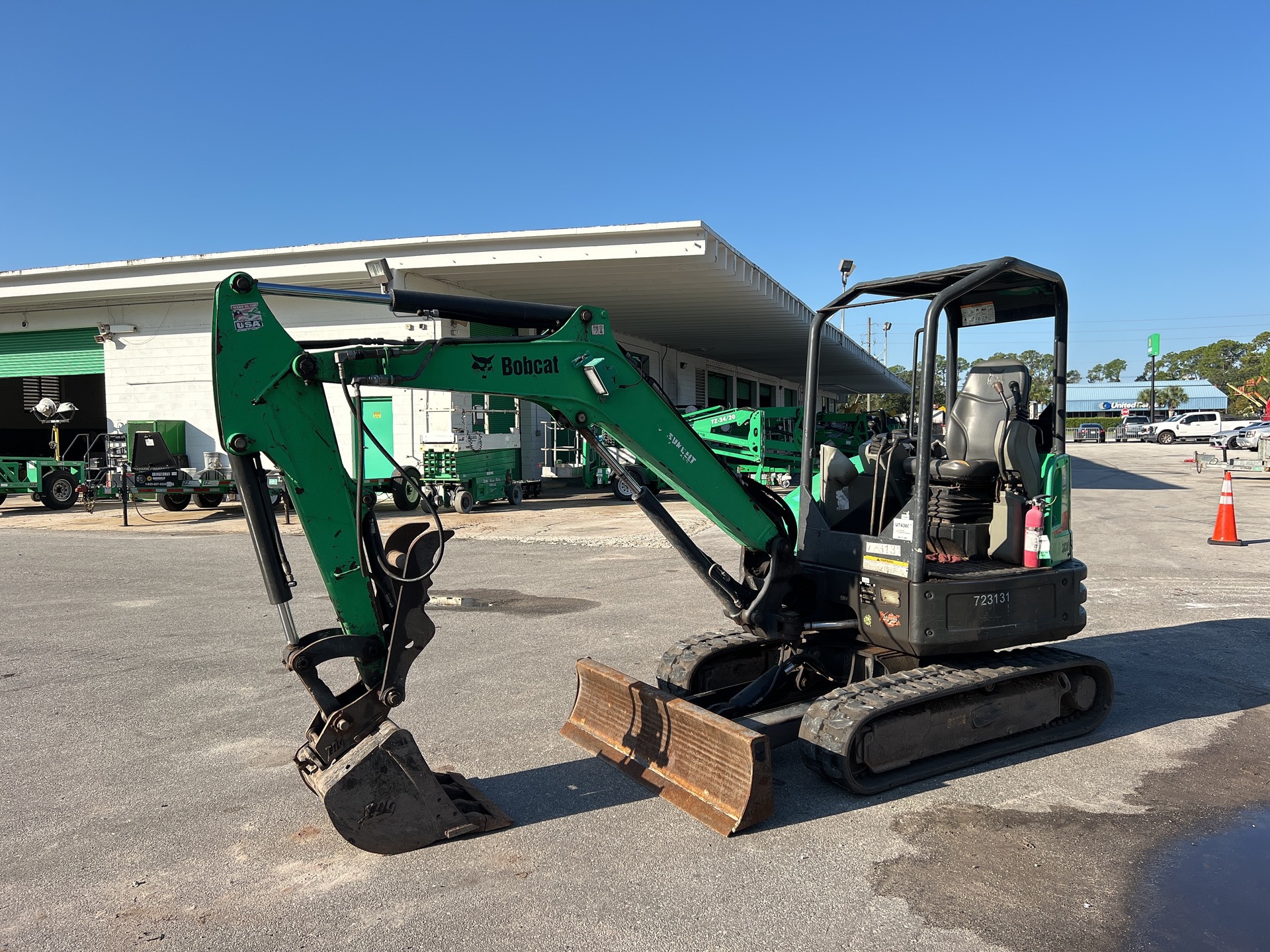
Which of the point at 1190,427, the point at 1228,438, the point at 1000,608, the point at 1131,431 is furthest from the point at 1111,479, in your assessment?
the point at 1131,431

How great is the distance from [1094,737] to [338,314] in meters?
19.0

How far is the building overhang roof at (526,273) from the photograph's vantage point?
58.6 feet

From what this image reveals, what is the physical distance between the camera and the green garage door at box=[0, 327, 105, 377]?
2330cm

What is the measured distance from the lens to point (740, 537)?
5.06m

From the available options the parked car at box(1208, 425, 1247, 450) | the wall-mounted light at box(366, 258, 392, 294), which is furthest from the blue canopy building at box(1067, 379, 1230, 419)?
the wall-mounted light at box(366, 258, 392, 294)

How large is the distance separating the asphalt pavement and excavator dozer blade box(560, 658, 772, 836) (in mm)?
96

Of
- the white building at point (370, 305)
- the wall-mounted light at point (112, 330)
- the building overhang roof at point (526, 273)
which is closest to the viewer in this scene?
the building overhang roof at point (526, 273)

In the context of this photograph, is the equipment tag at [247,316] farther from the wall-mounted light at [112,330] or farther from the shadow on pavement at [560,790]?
the wall-mounted light at [112,330]

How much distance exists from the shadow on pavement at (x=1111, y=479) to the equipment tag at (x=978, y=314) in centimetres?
1998

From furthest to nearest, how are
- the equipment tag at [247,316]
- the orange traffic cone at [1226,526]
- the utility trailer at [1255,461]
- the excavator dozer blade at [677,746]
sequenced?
the utility trailer at [1255,461]
the orange traffic cone at [1226,526]
the excavator dozer blade at [677,746]
the equipment tag at [247,316]

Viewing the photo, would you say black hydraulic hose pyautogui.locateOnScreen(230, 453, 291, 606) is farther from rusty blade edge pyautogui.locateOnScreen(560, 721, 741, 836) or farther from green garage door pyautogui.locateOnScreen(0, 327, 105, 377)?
green garage door pyautogui.locateOnScreen(0, 327, 105, 377)

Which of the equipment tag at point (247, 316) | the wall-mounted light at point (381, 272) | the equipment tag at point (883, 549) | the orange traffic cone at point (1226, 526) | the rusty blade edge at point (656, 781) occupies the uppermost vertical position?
the wall-mounted light at point (381, 272)

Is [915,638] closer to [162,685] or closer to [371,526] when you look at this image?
[371,526]

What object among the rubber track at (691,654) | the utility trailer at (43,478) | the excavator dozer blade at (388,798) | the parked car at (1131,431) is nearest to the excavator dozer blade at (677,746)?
the rubber track at (691,654)
